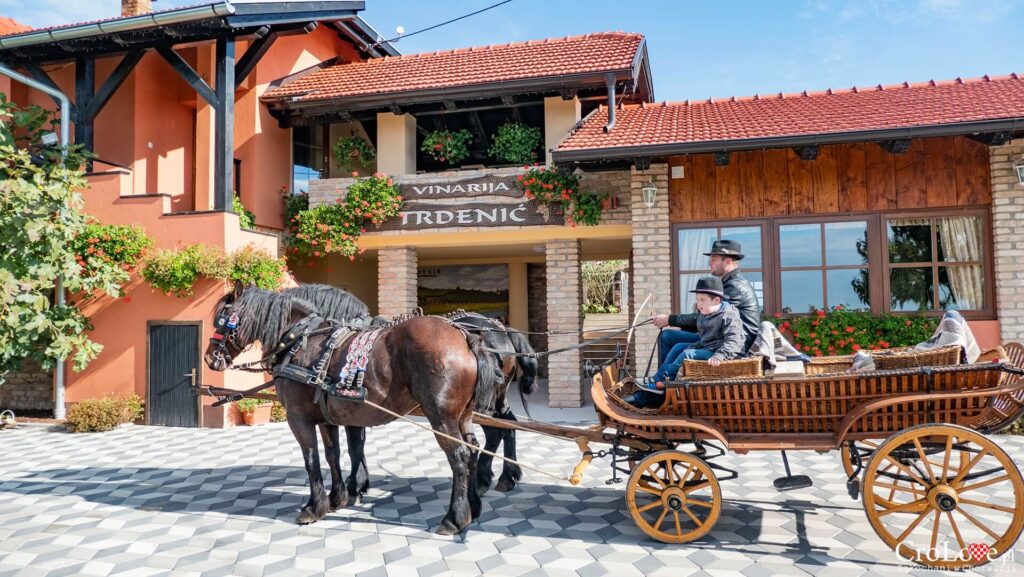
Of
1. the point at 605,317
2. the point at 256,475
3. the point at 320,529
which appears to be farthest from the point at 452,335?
Result: the point at 605,317

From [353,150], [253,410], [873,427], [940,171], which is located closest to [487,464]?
[873,427]

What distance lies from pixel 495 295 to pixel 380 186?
17.3ft

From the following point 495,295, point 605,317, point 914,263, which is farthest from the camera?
point 605,317

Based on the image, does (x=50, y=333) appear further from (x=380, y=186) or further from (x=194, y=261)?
(x=380, y=186)

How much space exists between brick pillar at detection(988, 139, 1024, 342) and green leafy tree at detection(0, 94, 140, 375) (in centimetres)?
1158

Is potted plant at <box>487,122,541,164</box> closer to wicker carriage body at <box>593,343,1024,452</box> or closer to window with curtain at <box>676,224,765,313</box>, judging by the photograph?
window with curtain at <box>676,224,765,313</box>

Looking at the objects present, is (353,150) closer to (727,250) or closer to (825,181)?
(825,181)

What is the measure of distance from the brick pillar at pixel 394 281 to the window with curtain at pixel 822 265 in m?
5.73

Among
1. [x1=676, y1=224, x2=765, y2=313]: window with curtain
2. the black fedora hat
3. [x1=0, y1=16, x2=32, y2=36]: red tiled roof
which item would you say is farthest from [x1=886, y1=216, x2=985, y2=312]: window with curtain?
[x1=0, y1=16, x2=32, y2=36]: red tiled roof

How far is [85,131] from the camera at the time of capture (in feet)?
30.1

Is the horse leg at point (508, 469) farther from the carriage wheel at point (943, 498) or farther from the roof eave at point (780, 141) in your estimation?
the roof eave at point (780, 141)

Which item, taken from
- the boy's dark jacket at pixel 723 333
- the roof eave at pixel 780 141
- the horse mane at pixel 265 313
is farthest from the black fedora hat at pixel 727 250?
the roof eave at pixel 780 141

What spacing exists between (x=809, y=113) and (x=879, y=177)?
4.26ft

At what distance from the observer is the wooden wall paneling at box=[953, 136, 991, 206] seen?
7.87m
